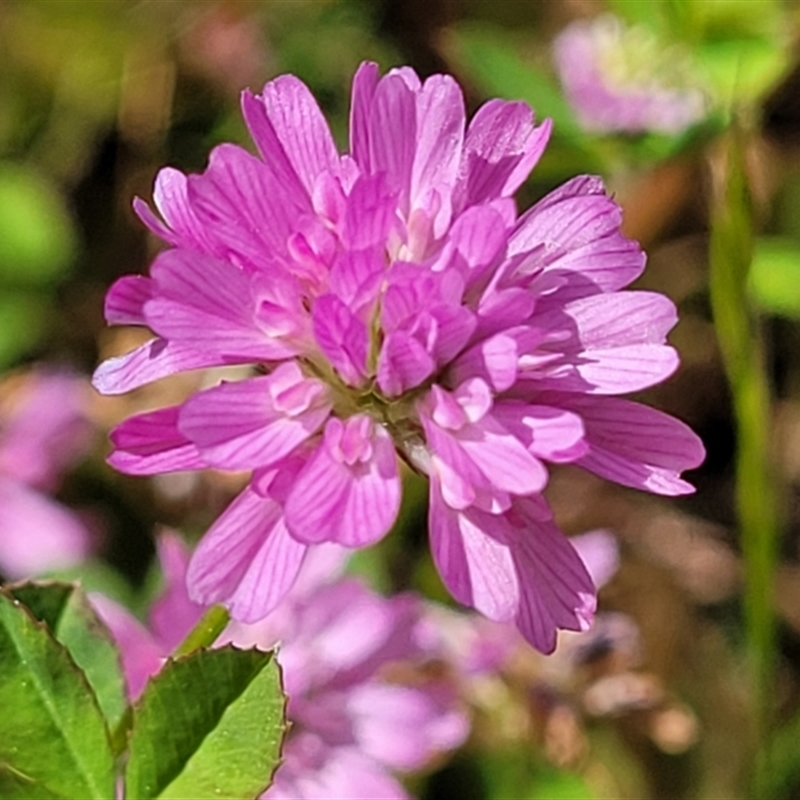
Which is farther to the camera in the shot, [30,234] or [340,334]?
[30,234]

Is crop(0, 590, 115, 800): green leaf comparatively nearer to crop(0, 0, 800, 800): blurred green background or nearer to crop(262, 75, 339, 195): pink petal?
crop(262, 75, 339, 195): pink petal

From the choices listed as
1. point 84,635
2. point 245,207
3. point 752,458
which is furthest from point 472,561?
point 752,458

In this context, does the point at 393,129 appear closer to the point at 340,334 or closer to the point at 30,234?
the point at 340,334

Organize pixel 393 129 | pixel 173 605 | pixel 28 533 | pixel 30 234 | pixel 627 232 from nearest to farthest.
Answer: pixel 393 129
pixel 173 605
pixel 28 533
pixel 627 232
pixel 30 234

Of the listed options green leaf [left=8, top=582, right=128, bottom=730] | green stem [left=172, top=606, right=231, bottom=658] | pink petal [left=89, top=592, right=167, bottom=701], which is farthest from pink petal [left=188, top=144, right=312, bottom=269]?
→ pink petal [left=89, top=592, right=167, bottom=701]

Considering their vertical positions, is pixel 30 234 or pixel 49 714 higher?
pixel 49 714

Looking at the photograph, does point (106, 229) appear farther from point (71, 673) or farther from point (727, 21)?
point (71, 673)

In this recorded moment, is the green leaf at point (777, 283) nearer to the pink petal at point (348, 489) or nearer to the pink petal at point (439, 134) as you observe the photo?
the pink petal at point (439, 134)
